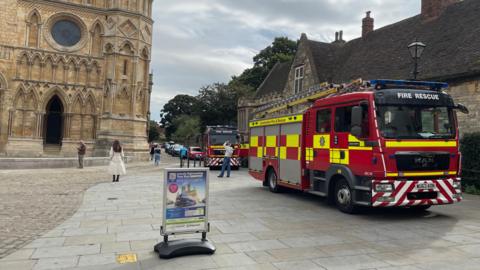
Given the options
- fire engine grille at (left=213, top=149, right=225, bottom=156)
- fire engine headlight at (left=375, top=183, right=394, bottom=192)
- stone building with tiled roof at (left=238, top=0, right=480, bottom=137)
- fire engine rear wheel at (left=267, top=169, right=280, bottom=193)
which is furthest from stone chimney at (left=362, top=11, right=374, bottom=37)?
fire engine headlight at (left=375, top=183, right=394, bottom=192)

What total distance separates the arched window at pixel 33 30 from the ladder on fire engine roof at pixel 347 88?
27151 millimetres

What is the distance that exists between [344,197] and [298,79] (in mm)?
19985

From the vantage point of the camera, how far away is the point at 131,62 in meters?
34.3

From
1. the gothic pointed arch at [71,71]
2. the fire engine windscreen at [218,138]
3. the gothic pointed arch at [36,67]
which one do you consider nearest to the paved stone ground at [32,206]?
the fire engine windscreen at [218,138]

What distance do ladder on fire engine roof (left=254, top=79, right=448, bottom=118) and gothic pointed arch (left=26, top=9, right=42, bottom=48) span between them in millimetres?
27085

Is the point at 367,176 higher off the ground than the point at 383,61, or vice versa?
the point at 383,61

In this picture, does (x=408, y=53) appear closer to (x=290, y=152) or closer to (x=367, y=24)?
(x=367, y=24)

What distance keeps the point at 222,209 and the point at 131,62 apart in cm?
2772

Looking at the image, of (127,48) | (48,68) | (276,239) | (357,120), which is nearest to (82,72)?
(48,68)

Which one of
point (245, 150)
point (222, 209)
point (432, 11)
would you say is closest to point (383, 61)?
point (432, 11)

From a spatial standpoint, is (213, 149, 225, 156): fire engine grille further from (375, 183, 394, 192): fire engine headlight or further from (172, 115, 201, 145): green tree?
(172, 115, 201, 145): green tree

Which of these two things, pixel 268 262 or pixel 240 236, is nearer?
pixel 268 262

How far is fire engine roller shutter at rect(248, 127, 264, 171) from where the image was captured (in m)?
13.6

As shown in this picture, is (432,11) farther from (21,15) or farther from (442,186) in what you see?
(21,15)
